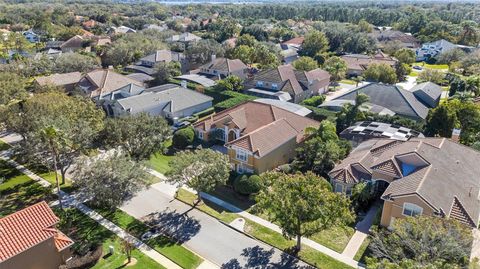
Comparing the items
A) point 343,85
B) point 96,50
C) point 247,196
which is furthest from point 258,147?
point 96,50

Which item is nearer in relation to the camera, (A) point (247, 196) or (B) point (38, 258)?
(B) point (38, 258)

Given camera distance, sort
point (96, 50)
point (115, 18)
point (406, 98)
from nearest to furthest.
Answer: point (406, 98)
point (96, 50)
point (115, 18)

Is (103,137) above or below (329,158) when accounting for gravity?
above

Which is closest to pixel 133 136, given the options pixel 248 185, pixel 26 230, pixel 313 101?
pixel 248 185

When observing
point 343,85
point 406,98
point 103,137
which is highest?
A: point 103,137

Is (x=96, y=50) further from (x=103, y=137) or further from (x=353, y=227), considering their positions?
(x=353, y=227)

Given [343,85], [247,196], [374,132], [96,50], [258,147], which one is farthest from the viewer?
[96,50]

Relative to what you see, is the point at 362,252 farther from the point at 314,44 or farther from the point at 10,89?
the point at 314,44

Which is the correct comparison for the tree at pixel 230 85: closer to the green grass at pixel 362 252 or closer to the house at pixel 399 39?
the green grass at pixel 362 252
